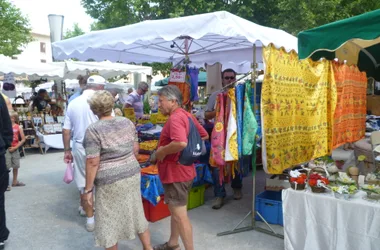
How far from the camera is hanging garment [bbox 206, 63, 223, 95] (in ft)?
23.5

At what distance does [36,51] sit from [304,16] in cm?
4887

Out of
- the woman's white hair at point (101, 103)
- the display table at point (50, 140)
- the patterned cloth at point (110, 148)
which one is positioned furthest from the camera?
the display table at point (50, 140)

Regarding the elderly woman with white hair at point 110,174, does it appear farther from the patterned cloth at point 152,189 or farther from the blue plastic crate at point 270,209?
the blue plastic crate at point 270,209

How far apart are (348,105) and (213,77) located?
2965 mm

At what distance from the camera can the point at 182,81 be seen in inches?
223

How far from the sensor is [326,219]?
3.02 metres

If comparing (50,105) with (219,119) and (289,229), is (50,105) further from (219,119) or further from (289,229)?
(289,229)

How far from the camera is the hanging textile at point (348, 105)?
473 centimetres

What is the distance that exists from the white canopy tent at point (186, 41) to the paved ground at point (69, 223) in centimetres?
22

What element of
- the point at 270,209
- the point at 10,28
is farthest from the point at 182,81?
the point at 10,28

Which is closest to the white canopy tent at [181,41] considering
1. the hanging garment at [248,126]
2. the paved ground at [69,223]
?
the hanging garment at [248,126]

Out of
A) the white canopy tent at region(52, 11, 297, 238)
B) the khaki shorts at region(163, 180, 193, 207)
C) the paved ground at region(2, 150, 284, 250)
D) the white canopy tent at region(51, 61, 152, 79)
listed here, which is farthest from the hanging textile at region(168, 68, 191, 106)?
the white canopy tent at region(51, 61, 152, 79)

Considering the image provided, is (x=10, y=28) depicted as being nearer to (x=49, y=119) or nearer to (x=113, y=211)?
(x=49, y=119)

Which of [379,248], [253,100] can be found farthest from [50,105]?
[379,248]
